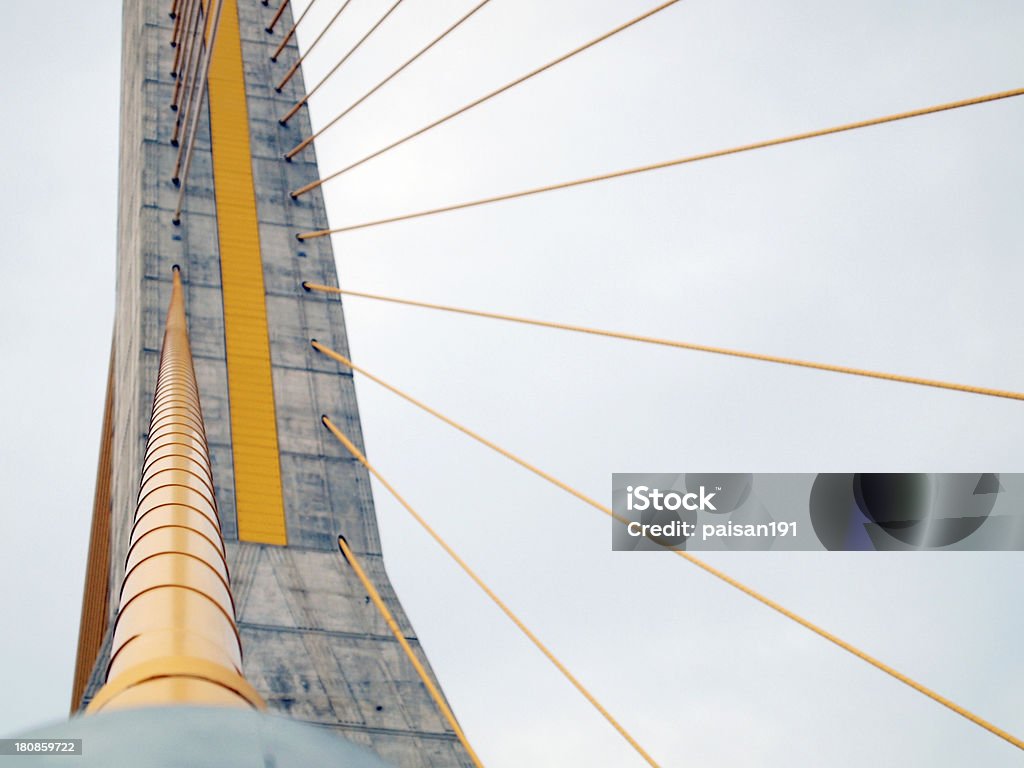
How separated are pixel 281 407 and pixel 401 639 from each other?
3.18m

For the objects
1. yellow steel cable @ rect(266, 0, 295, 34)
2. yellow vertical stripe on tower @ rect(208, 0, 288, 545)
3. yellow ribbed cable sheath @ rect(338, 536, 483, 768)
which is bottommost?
yellow ribbed cable sheath @ rect(338, 536, 483, 768)

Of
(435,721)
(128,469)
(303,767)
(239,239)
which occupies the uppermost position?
(239,239)

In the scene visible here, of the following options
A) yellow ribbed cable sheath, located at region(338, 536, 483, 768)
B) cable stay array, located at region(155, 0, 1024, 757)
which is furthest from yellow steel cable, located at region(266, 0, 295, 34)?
yellow ribbed cable sheath, located at region(338, 536, 483, 768)

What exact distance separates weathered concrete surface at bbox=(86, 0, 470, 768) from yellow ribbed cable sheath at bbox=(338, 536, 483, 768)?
3.6 inches

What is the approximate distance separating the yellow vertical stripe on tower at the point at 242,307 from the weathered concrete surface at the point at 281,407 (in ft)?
0.34

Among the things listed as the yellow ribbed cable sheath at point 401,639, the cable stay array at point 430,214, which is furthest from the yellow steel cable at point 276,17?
the yellow ribbed cable sheath at point 401,639

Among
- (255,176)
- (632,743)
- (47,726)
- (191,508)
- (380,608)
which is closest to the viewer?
(47,726)

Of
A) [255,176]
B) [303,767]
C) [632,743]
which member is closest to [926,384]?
[632,743]

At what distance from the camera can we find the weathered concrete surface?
10.5 meters

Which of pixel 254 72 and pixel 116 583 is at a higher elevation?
pixel 254 72

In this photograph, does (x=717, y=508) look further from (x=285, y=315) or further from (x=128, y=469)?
(x=128, y=469)

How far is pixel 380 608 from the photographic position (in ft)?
36.2

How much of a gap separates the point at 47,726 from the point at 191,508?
4.51 ft

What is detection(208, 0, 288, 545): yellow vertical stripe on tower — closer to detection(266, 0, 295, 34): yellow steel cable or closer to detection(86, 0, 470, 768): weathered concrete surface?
detection(86, 0, 470, 768): weathered concrete surface
